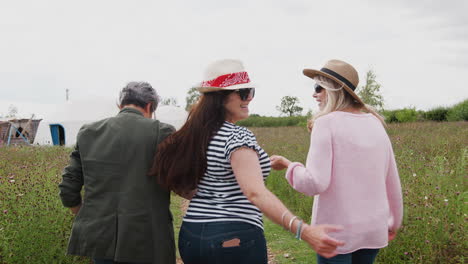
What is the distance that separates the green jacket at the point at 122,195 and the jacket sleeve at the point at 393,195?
1297mm

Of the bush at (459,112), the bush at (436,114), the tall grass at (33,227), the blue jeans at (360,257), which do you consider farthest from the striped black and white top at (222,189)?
the bush at (436,114)

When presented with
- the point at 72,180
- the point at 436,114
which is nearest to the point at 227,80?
the point at 72,180

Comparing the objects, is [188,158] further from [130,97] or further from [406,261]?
[406,261]

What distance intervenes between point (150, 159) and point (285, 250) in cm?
380

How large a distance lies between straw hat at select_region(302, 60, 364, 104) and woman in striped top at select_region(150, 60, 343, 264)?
463mm

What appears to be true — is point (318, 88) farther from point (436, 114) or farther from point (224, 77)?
point (436, 114)

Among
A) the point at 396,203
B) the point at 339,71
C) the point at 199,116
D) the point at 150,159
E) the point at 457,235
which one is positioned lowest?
the point at 457,235

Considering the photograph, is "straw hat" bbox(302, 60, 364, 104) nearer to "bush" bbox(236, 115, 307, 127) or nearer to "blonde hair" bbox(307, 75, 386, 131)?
"blonde hair" bbox(307, 75, 386, 131)

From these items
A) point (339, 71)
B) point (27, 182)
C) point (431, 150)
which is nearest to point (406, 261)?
point (339, 71)

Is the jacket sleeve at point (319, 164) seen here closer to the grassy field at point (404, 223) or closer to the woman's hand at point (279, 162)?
the woman's hand at point (279, 162)

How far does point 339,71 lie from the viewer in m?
2.37

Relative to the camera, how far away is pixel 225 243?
2.06 m

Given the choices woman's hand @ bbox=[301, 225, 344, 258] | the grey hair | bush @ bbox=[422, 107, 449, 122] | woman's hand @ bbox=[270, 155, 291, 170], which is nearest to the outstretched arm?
woman's hand @ bbox=[301, 225, 344, 258]

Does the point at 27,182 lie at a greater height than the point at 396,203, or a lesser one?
lesser
